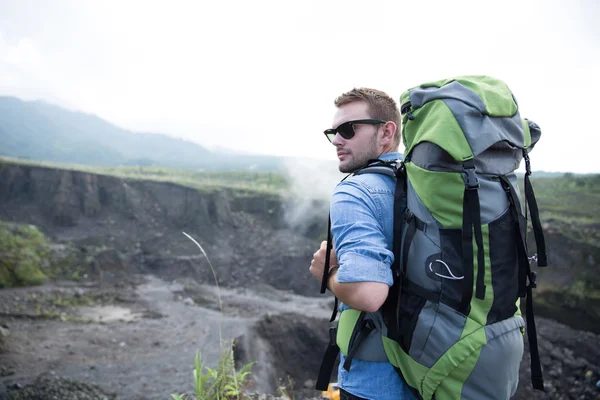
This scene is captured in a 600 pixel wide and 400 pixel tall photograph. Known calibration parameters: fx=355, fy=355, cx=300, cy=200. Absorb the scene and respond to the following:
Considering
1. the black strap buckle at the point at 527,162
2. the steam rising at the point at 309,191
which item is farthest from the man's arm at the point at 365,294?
the steam rising at the point at 309,191

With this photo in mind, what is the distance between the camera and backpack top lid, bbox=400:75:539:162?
1353 millimetres

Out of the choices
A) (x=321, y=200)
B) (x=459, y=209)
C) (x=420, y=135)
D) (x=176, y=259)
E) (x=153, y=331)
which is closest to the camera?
(x=459, y=209)

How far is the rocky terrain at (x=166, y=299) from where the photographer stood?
847 cm

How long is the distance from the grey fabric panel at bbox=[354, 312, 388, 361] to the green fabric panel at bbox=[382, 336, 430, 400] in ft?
0.09

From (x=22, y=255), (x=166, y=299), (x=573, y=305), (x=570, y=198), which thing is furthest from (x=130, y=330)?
(x=570, y=198)

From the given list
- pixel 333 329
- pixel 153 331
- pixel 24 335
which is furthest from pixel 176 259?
pixel 333 329

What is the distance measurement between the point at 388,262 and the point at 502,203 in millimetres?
528

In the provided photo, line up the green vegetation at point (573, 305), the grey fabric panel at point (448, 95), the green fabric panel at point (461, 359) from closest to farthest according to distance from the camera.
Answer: the green fabric panel at point (461, 359) < the grey fabric panel at point (448, 95) < the green vegetation at point (573, 305)

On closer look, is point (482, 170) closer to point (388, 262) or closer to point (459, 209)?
point (459, 209)

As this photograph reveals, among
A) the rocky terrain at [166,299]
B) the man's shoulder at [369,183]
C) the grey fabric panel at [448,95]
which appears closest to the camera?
the grey fabric panel at [448,95]

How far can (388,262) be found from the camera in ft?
4.48

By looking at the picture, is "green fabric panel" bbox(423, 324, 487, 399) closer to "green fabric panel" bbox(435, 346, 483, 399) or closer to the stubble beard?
"green fabric panel" bbox(435, 346, 483, 399)

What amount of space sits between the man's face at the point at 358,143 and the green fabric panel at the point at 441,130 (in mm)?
322

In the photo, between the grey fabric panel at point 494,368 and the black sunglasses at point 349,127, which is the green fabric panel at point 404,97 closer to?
the black sunglasses at point 349,127
